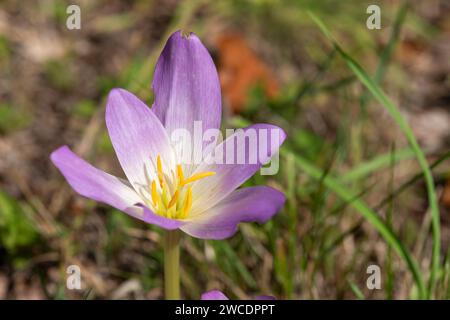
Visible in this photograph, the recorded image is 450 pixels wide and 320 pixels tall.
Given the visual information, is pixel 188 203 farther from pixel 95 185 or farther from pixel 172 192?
pixel 95 185

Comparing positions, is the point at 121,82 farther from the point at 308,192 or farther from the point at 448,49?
the point at 448,49

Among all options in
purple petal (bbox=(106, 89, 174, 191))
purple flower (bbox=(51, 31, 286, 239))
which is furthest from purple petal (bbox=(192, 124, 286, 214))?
purple petal (bbox=(106, 89, 174, 191))

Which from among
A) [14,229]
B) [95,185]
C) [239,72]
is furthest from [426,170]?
[239,72]

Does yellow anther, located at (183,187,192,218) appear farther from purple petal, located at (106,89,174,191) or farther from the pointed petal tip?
the pointed petal tip

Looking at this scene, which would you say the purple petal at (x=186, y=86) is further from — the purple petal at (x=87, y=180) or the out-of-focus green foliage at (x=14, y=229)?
the out-of-focus green foliage at (x=14, y=229)

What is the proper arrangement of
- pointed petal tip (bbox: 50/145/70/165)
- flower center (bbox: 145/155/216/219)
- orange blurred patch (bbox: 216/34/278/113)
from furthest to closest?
orange blurred patch (bbox: 216/34/278/113) → flower center (bbox: 145/155/216/219) → pointed petal tip (bbox: 50/145/70/165)

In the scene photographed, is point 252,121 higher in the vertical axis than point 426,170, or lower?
higher

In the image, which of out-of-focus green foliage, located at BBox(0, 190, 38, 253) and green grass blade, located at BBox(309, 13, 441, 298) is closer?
green grass blade, located at BBox(309, 13, 441, 298)
